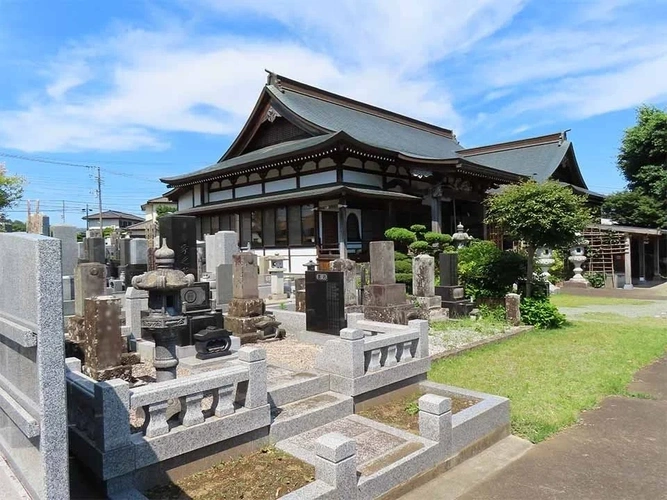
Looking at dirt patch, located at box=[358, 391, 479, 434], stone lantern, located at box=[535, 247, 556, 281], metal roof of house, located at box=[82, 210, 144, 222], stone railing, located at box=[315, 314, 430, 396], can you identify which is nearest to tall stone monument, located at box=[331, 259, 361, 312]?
stone railing, located at box=[315, 314, 430, 396]

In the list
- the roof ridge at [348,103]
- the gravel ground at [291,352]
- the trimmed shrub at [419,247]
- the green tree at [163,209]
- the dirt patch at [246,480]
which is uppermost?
the roof ridge at [348,103]

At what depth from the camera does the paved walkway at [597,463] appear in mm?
3803

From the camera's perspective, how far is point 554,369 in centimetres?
720

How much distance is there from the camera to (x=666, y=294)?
1822 cm

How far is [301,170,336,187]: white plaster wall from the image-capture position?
18.2 metres

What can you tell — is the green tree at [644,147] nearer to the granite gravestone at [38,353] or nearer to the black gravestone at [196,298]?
the black gravestone at [196,298]

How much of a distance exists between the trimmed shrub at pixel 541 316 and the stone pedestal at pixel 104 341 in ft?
28.8

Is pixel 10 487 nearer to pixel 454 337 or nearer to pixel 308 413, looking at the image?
pixel 308 413

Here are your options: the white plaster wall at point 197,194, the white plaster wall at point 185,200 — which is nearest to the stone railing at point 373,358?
the white plaster wall at point 197,194

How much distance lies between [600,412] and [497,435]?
67.7 inches

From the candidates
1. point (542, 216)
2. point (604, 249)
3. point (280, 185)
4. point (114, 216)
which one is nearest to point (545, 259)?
point (604, 249)

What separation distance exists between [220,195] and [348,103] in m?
9.44

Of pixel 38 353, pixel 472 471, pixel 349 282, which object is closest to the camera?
pixel 38 353

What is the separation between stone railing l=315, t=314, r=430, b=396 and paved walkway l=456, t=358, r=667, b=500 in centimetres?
168
